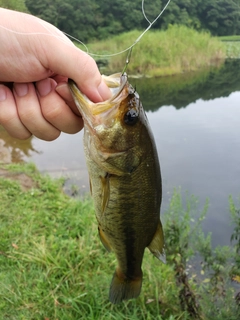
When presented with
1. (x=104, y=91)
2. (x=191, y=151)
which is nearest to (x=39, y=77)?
(x=104, y=91)

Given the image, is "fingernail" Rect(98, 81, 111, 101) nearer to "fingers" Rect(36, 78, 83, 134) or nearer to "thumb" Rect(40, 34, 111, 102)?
"thumb" Rect(40, 34, 111, 102)

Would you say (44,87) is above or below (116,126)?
above

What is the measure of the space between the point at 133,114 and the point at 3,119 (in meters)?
0.73

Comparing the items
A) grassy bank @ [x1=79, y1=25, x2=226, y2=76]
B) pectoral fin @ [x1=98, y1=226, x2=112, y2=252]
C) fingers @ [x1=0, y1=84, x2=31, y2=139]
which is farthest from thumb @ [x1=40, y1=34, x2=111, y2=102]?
grassy bank @ [x1=79, y1=25, x2=226, y2=76]

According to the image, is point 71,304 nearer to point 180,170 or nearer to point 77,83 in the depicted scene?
point 77,83

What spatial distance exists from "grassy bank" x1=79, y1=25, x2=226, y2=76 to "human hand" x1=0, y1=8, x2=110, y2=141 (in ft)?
51.5

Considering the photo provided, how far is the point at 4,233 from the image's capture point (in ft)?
14.8

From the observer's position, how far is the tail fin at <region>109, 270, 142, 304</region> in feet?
7.64

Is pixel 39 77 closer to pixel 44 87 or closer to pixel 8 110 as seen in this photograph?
pixel 44 87

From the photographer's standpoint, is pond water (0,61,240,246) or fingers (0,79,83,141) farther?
pond water (0,61,240,246)

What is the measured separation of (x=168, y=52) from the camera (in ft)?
63.8

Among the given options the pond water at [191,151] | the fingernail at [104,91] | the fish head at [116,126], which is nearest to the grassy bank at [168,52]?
the pond water at [191,151]

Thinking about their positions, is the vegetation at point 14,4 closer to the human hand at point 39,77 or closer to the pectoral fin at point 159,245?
the human hand at point 39,77

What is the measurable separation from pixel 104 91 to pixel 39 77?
13.7 inches
